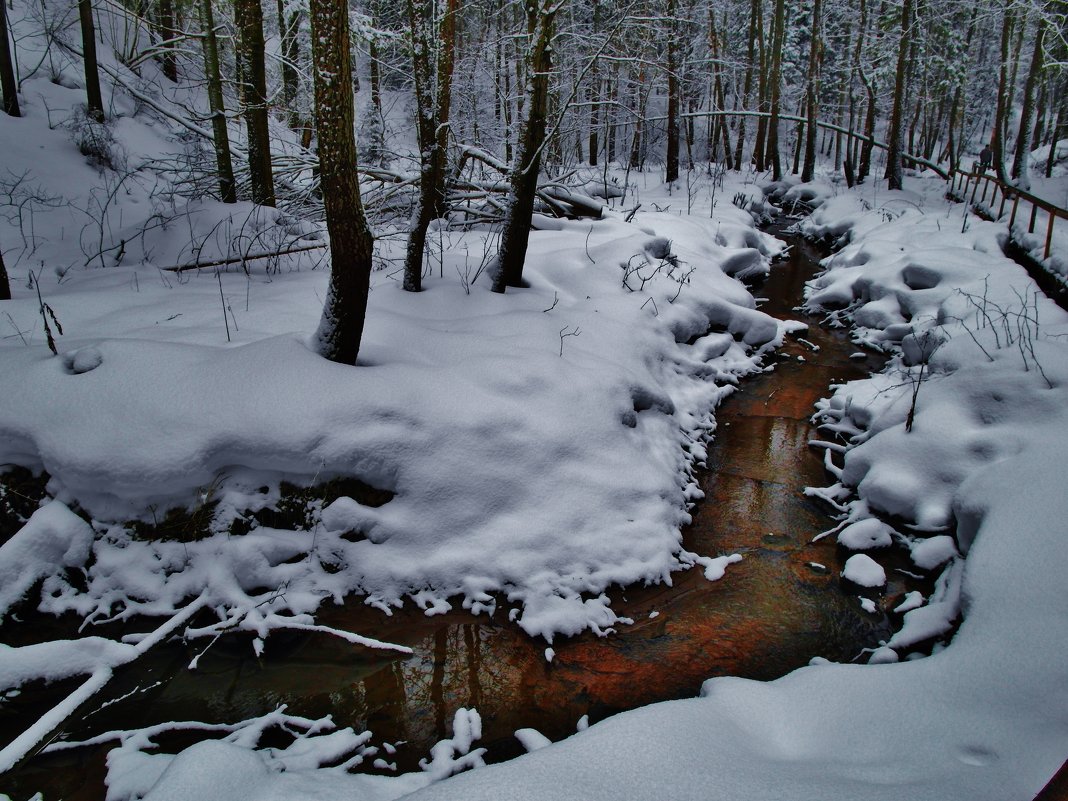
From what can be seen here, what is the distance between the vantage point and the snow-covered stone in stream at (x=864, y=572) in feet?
14.6

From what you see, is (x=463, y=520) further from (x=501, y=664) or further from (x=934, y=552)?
(x=934, y=552)

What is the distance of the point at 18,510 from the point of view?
4.11 meters

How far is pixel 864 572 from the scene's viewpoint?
450 cm

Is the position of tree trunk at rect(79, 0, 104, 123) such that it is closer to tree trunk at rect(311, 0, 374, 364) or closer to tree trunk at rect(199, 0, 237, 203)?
tree trunk at rect(199, 0, 237, 203)

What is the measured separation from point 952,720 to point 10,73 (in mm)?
16154

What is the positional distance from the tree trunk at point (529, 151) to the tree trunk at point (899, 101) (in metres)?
15.3

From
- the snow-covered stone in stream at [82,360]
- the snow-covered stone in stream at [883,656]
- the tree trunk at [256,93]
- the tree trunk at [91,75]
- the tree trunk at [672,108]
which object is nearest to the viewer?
the snow-covered stone in stream at [883,656]

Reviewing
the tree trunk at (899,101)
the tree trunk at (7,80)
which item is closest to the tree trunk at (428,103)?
the tree trunk at (7,80)

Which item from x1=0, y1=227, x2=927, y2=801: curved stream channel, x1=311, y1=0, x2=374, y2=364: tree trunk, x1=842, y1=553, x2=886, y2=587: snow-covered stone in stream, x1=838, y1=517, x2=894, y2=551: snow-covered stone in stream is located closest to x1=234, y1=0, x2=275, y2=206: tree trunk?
x1=311, y1=0, x2=374, y2=364: tree trunk

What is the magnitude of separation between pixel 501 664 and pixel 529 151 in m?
5.18

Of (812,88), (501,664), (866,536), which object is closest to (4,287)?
(501,664)

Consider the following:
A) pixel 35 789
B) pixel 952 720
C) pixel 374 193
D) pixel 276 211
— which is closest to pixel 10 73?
pixel 276 211

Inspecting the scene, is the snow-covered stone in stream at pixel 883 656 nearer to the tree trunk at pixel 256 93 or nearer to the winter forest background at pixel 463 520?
the winter forest background at pixel 463 520

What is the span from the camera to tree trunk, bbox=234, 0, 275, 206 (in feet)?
26.2
